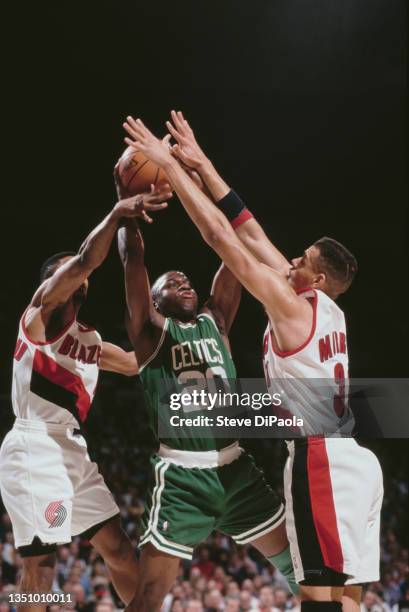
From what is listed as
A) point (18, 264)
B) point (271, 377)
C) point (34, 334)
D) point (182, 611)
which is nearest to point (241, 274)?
point (271, 377)

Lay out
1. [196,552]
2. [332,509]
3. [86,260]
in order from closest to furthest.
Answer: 1. [332,509]
2. [86,260]
3. [196,552]

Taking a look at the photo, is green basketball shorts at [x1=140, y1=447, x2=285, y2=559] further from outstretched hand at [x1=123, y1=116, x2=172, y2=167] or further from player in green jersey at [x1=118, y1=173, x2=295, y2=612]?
outstretched hand at [x1=123, y1=116, x2=172, y2=167]

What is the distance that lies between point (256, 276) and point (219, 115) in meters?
5.82

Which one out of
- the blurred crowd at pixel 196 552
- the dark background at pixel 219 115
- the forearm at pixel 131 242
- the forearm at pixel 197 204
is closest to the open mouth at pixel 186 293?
the forearm at pixel 131 242

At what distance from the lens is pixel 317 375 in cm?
338

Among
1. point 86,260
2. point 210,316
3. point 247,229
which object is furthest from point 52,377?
point 247,229

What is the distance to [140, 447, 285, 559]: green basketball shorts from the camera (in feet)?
11.5

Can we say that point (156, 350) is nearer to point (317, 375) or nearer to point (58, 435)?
point (58, 435)

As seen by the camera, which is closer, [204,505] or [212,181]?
[204,505]

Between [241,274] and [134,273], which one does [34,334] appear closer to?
[134,273]

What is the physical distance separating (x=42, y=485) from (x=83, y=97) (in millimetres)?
5974

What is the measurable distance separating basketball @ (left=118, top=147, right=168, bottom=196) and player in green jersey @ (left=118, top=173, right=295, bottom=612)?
208mm

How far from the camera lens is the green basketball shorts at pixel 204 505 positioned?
3.52m

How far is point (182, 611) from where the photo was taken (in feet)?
21.7
